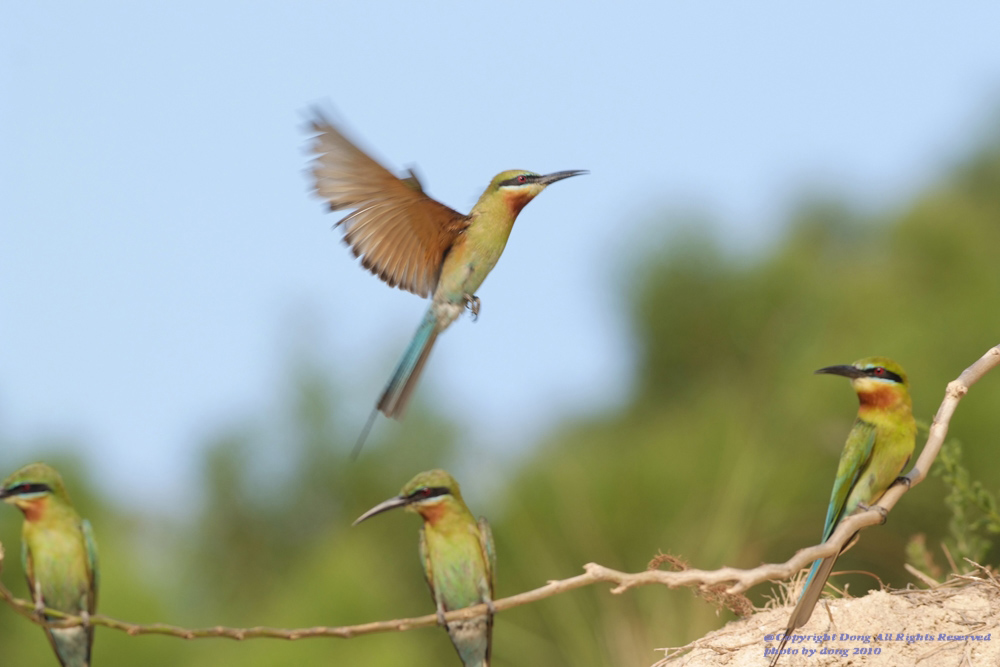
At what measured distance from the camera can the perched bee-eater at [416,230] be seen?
55.8 inches

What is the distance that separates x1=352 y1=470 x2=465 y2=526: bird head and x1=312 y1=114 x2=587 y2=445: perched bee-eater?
0.28 meters

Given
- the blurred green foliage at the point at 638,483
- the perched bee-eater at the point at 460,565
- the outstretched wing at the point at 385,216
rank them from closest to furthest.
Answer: the outstretched wing at the point at 385,216, the perched bee-eater at the point at 460,565, the blurred green foliage at the point at 638,483

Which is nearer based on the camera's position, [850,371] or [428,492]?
[428,492]

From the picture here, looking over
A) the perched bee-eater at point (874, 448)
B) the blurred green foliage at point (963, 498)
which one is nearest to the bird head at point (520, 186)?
the perched bee-eater at point (874, 448)

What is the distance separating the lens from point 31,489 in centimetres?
170

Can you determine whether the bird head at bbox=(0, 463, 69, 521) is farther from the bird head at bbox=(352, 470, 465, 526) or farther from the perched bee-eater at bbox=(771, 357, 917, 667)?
the perched bee-eater at bbox=(771, 357, 917, 667)

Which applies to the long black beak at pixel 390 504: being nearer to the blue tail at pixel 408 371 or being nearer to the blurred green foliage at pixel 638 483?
the blue tail at pixel 408 371

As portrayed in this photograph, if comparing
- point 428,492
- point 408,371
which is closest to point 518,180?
point 408,371

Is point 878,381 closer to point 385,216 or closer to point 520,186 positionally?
point 520,186

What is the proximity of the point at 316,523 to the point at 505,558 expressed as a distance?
418 cm

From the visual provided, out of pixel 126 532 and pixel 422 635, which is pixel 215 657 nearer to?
pixel 422 635

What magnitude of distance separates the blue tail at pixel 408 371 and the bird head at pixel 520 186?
0.22m

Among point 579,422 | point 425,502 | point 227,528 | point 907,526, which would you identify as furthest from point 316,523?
point 425,502

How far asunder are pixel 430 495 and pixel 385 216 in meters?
0.50
